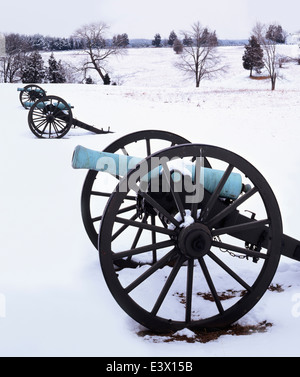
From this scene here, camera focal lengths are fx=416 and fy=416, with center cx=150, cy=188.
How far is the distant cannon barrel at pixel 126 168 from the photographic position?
3.06 m

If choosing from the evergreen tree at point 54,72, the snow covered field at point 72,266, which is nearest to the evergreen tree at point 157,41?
the evergreen tree at point 54,72

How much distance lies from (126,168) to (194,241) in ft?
2.77

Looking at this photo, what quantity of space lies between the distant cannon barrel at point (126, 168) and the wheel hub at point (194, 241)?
1.27ft

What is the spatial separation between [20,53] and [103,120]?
37023 millimetres

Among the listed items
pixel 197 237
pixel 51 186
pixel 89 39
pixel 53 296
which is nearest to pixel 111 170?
pixel 197 237

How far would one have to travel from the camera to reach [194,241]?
2.83m

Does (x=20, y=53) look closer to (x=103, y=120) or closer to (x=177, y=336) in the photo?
(x=103, y=120)

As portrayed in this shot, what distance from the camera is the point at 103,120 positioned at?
49.5ft

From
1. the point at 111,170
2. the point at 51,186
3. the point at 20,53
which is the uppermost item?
the point at 20,53

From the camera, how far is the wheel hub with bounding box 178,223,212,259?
2.81m

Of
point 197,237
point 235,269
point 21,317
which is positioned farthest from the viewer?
point 235,269

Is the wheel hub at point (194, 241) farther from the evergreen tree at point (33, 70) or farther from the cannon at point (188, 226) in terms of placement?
the evergreen tree at point (33, 70)

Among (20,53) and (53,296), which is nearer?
(53,296)

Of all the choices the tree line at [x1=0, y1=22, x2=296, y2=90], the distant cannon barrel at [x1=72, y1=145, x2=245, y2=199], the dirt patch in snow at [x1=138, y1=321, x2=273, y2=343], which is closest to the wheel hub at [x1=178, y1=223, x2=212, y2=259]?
the distant cannon barrel at [x1=72, y1=145, x2=245, y2=199]
